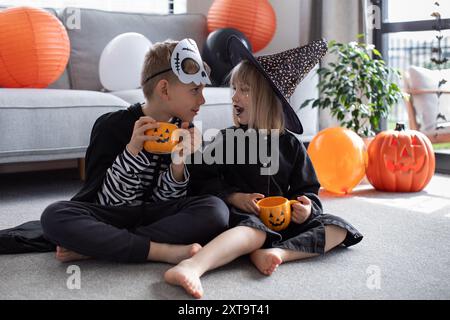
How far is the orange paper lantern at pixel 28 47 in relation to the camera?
272cm

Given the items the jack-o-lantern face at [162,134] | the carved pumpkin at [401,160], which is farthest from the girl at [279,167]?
the carved pumpkin at [401,160]

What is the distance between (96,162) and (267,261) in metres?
0.60

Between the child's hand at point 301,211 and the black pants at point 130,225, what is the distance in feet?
0.67

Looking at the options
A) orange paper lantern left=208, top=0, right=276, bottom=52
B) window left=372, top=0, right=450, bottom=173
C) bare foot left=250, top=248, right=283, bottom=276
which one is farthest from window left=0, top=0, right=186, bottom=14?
bare foot left=250, top=248, right=283, bottom=276

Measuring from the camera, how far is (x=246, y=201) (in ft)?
5.58

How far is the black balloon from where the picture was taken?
3.20 m

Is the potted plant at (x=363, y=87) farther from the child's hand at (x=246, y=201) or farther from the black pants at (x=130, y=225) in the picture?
the black pants at (x=130, y=225)

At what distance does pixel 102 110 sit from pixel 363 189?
4.29ft

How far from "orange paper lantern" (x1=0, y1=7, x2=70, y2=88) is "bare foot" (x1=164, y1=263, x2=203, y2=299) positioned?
69.8 inches

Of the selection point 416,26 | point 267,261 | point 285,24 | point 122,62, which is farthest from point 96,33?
point 267,261

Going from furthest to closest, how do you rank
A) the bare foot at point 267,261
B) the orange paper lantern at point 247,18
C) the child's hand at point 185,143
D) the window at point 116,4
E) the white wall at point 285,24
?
the white wall at point 285,24 → the window at point 116,4 → the orange paper lantern at point 247,18 → the child's hand at point 185,143 → the bare foot at point 267,261

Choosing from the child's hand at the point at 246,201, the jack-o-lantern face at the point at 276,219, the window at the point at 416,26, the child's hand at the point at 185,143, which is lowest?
the jack-o-lantern face at the point at 276,219

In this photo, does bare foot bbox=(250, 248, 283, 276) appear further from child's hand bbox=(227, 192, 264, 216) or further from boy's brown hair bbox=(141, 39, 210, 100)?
boy's brown hair bbox=(141, 39, 210, 100)

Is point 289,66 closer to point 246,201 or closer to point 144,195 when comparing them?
point 246,201
